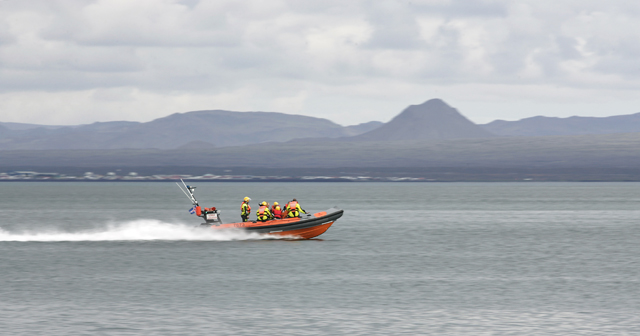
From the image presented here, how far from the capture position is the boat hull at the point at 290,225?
165ft

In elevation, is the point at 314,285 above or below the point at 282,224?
below

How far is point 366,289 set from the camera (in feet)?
111

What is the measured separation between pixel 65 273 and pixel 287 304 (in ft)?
48.7

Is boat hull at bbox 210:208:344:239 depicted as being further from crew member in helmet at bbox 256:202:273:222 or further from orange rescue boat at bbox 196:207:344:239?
crew member in helmet at bbox 256:202:273:222

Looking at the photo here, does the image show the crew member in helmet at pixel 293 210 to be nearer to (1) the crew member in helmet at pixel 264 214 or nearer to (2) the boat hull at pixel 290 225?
(2) the boat hull at pixel 290 225

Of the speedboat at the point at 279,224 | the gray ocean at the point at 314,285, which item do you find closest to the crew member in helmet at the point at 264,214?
the speedboat at the point at 279,224

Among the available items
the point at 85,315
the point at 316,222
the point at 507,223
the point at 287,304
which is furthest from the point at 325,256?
the point at 507,223

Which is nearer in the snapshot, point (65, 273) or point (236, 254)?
point (65, 273)

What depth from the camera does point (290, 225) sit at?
50.6 metres

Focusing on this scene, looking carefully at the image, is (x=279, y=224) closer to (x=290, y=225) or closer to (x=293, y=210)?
(x=290, y=225)

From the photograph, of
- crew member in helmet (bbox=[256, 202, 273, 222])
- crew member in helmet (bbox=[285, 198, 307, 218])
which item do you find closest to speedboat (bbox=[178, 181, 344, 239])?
crew member in helmet (bbox=[256, 202, 273, 222])

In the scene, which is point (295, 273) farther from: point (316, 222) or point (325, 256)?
point (316, 222)

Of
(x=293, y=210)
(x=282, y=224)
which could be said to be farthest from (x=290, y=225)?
(x=293, y=210)

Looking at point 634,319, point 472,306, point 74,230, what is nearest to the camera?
point 634,319
